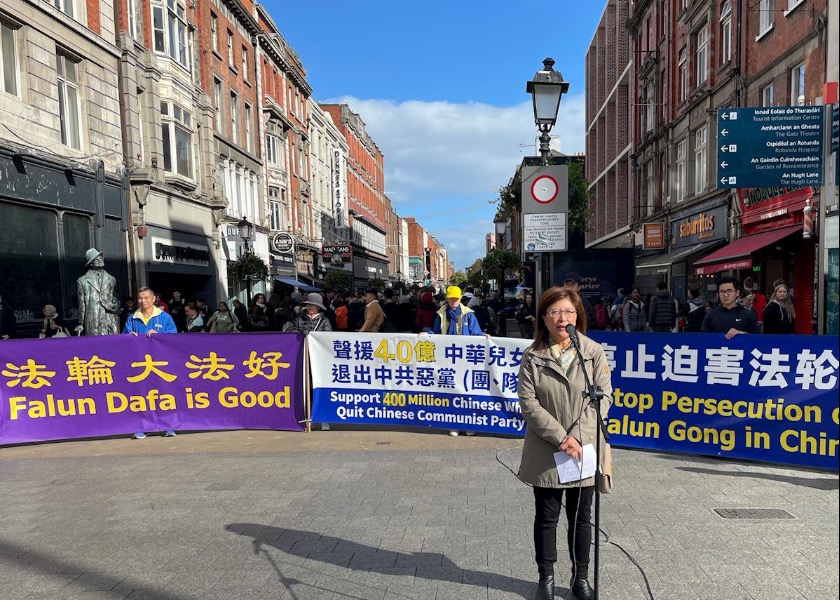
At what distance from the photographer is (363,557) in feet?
12.8

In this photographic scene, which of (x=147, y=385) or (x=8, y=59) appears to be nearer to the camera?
(x=147, y=385)

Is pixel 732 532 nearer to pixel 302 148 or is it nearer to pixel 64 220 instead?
pixel 64 220

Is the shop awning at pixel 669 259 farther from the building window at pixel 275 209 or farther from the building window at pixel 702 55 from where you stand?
the building window at pixel 275 209

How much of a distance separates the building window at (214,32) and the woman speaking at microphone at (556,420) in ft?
86.3

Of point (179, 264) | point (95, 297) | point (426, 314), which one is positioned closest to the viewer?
point (95, 297)

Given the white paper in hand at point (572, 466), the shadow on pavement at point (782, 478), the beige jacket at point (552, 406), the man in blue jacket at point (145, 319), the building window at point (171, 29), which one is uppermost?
the building window at point (171, 29)

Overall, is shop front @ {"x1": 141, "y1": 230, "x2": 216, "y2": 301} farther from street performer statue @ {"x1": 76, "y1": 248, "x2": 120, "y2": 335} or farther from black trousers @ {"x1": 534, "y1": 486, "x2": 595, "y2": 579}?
black trousers @ {"x1": 534, "y1": 486, "x2": 595, "y2": 579}

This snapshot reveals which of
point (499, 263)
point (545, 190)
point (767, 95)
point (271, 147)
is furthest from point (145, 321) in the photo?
point (271, 147)

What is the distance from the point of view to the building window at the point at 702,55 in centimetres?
2059

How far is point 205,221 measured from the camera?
23.9 m

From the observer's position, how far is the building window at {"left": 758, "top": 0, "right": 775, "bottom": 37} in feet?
51.8

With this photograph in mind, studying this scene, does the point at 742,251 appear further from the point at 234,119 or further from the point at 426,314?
the point at 234,119

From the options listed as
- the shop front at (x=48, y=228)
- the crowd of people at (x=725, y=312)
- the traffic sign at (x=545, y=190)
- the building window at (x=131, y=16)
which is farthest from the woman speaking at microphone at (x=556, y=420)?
the building window at (x=131, y=16)

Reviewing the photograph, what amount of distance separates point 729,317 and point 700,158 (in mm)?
17580
